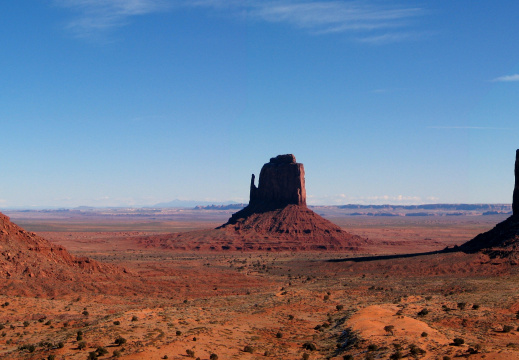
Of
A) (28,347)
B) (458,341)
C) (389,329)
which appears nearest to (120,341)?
(28,347)

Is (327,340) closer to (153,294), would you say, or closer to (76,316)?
(76,316)

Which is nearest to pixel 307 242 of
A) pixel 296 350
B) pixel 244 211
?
pixel 244 211

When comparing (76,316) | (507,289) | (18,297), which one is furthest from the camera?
(507,289)

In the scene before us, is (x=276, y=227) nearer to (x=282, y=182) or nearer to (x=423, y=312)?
(x=282, y=182)

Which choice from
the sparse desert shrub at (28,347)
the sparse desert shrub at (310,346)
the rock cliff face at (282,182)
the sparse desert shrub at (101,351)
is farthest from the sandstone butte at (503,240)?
the rock cliff face at (282,182)

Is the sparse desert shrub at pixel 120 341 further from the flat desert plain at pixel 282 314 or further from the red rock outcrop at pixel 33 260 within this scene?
the red rock outcrop at pixel 33 260
